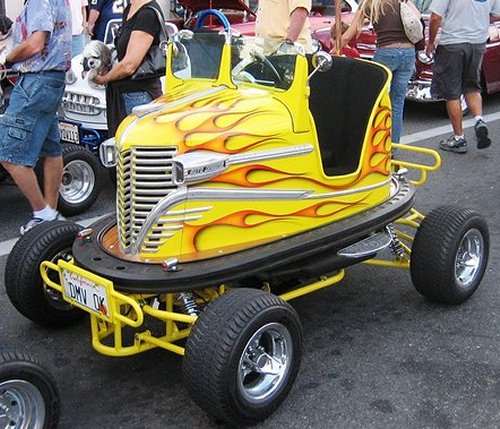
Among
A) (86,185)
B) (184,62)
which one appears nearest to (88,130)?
(86,185)

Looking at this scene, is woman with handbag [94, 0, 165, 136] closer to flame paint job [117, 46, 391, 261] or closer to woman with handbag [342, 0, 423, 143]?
flame paint job [117, 46, 391, 261]

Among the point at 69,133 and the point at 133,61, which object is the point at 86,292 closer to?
the point at 133,61

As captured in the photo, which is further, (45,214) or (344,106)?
(45,214)

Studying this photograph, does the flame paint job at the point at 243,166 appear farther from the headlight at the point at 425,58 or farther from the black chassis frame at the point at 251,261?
the headlight at the point at 425,58

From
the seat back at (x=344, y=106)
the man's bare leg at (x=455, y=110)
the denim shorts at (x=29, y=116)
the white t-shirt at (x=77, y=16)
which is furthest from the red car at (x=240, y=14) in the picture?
the seat back at (x=344, y=106)

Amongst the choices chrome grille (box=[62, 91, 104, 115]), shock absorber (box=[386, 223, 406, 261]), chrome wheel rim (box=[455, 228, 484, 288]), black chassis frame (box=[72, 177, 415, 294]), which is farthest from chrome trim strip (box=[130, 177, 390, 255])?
chrome grille (box=[62, 91, 104, 115])

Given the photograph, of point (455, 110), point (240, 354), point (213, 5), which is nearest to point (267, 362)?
point (240, 354)

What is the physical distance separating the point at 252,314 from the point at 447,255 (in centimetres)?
142

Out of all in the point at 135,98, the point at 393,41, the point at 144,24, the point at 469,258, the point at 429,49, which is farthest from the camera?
the point at 429,49

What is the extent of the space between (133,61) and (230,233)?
188cm

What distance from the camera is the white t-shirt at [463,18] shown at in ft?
22.8

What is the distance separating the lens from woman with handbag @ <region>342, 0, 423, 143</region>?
6.40 metres

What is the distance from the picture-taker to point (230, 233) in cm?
332

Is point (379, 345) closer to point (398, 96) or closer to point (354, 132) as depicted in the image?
point (354, 132)
